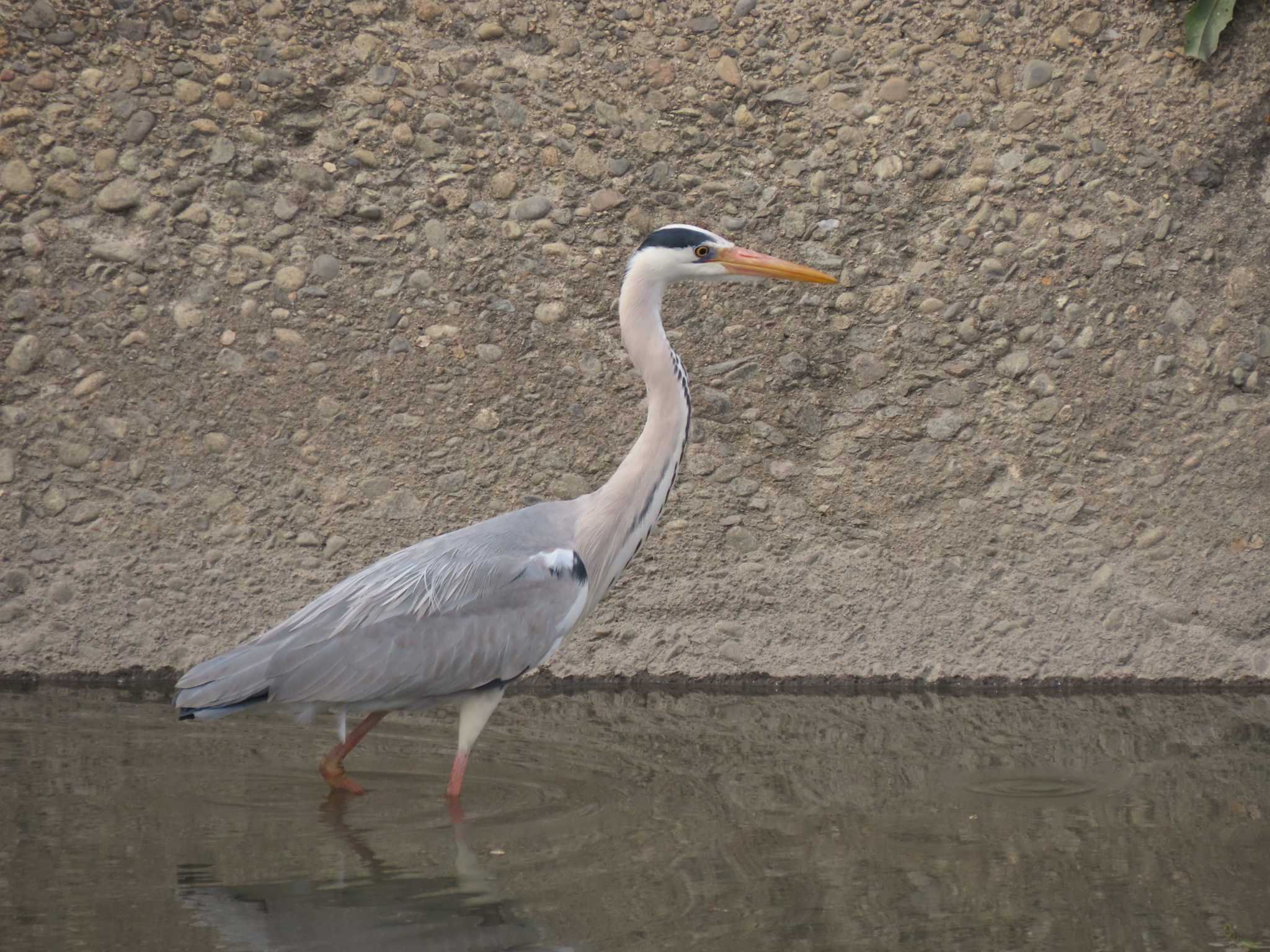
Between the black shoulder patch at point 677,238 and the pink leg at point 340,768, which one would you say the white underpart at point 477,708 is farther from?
the black shoulder patch at point 677,238

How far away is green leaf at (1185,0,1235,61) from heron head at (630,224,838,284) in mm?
2617

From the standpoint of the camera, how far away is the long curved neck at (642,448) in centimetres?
501

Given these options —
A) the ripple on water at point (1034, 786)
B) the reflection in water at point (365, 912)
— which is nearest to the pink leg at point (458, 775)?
the reflection in water at point (365, 912)

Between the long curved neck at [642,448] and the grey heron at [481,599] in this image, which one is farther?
the long curved neck at [642,448]

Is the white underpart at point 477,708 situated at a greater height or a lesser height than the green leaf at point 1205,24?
lesser

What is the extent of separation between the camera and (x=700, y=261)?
5113 mm

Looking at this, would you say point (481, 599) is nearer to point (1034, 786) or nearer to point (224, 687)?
point (224, 687)

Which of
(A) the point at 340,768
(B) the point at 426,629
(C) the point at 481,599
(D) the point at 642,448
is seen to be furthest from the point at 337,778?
(D) the point at 642,448

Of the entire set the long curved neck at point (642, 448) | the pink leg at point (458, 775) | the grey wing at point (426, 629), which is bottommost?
the pink leg at point (458, 775)

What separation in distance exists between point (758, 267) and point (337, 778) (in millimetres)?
2187

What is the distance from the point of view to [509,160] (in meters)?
6.68

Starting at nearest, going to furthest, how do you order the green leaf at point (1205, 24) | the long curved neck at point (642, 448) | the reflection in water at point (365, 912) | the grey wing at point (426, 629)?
the reflection in water at point (365, 912) < the grey wing at point (426, 629) < the long curved neck at point (642, 448) < the green leaf at point (1205, 24)

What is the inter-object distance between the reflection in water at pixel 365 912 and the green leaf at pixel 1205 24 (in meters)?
4.80

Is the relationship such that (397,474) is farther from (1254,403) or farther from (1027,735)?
(1254,403)
